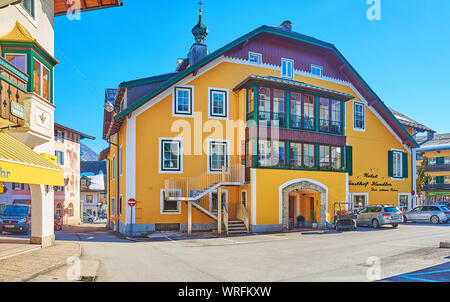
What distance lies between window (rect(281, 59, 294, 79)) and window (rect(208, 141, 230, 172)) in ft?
23.3

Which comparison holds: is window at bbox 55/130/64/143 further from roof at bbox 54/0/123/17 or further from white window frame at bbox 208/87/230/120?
roof at bbox 54/0/123/17

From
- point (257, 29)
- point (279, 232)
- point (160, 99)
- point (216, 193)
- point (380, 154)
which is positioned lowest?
point (279, 232)

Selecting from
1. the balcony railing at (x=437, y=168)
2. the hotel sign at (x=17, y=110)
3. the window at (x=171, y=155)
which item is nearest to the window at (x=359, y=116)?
the window at (x=171, y=155)

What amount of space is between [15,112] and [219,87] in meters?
14.8

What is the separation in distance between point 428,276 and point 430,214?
22591mm

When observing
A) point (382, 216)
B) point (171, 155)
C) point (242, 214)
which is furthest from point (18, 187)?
point (382, 216)

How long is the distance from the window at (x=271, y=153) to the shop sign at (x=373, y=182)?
338 inches

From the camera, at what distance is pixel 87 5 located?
17219mm

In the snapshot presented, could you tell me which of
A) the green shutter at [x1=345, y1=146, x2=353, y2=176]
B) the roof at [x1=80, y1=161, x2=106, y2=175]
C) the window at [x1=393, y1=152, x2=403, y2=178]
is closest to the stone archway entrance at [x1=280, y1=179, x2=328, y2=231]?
the green shutter at [x1=345, y1=146, x2=353, y2=176]

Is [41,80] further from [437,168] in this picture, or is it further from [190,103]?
[437,168]

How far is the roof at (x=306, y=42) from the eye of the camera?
22636 mm

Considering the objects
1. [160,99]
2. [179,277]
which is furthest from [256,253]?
[160,99]

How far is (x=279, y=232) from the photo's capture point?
22.7m

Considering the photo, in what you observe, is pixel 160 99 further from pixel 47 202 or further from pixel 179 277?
pixel 179 277
